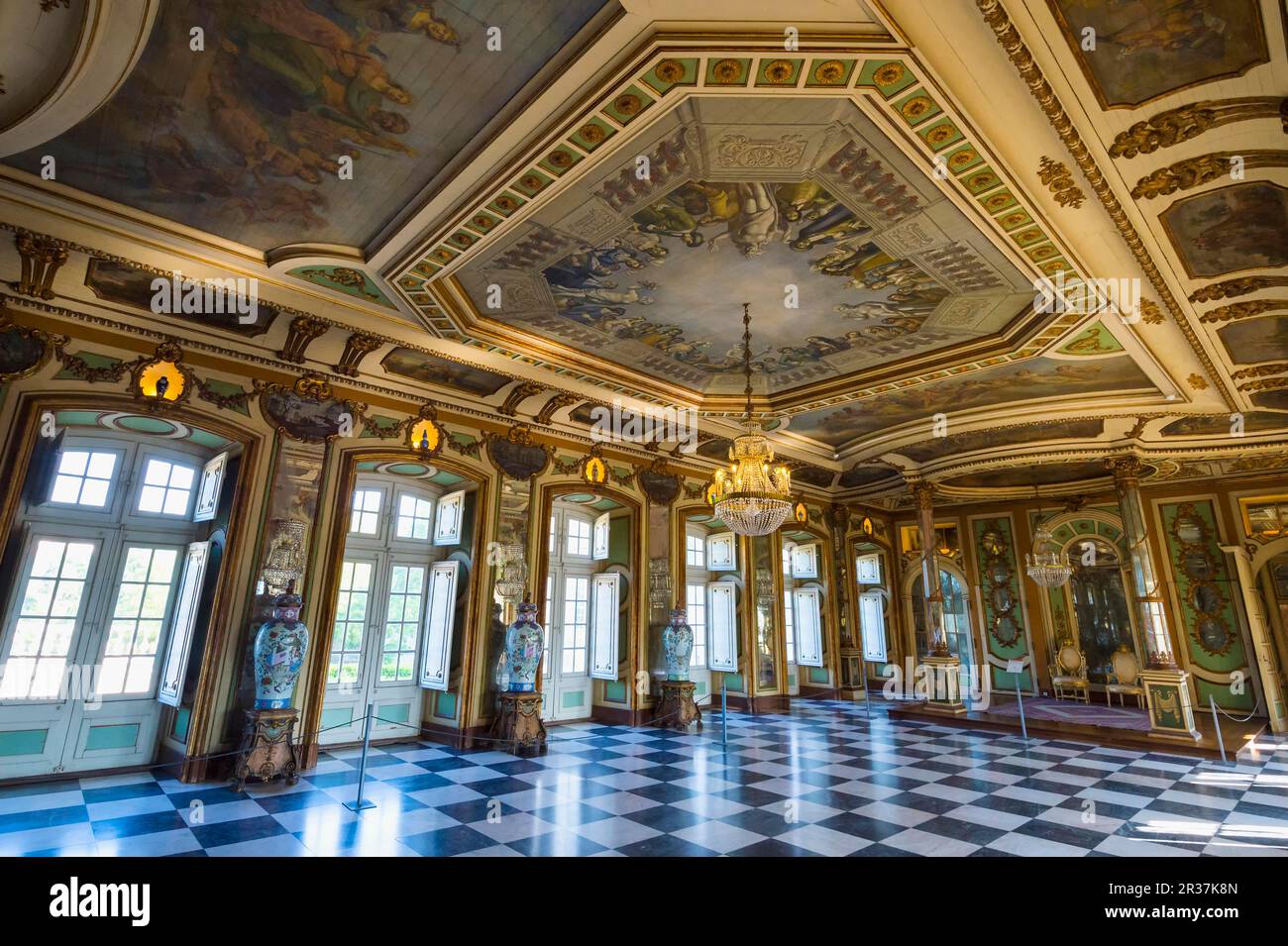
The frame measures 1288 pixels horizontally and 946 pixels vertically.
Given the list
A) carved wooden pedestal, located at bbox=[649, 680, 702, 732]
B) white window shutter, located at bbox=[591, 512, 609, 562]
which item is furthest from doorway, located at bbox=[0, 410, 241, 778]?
carved wooden pedestal, located at bbox=[649, 680, 702, 732]

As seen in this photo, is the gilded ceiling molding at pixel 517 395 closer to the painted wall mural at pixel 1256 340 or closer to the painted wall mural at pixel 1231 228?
the painted wall mural at pixel 1231 228

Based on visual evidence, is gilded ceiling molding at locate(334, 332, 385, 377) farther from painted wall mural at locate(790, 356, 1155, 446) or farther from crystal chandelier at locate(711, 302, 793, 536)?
painted wall mural at locate(790, 356, 1155, 446)

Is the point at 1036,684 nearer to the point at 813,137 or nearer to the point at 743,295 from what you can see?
the point at 743,295

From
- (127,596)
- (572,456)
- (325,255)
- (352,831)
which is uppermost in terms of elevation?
(325,255)

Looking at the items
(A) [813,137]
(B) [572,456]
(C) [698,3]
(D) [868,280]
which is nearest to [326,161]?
(C) [698,3]

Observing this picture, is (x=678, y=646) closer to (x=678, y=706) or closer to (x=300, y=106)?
(x=678, y=706)

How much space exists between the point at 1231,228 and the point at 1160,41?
2447mm

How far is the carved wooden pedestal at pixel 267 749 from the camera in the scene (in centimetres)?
561

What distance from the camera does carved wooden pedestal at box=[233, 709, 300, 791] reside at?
561 centimetres

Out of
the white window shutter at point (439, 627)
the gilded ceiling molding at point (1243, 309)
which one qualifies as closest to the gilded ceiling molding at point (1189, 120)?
the gilded ceiling molding at point (1243, 309)

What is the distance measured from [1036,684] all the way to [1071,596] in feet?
6.99

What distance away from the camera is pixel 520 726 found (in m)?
7.46

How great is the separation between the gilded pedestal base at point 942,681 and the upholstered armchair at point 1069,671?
396 centimetres

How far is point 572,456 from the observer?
9617mm
